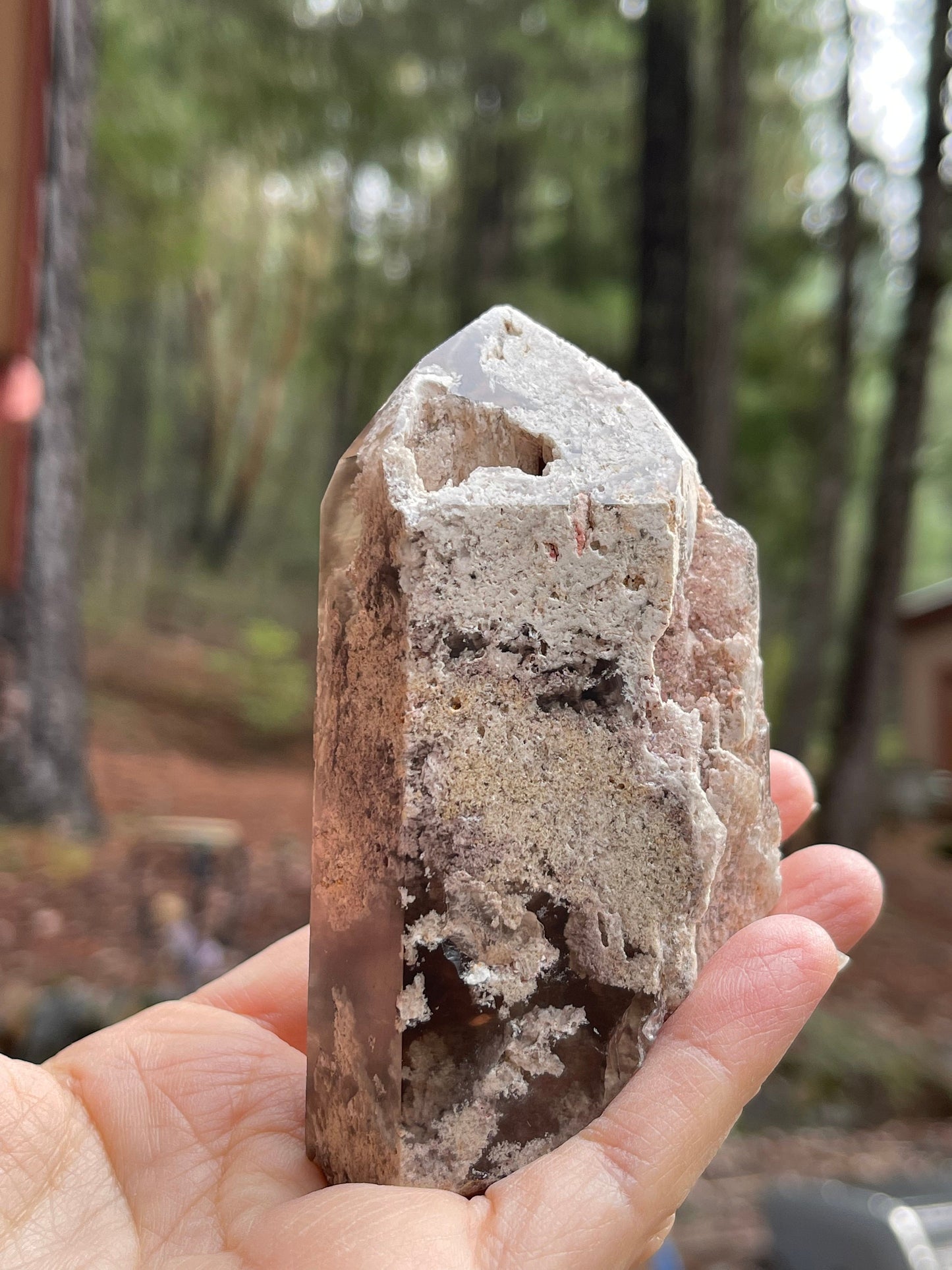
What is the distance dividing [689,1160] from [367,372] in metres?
9.97

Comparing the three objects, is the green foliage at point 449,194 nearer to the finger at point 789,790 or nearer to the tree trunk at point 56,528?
the tree trunk at point 56,528

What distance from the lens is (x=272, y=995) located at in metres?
1.70

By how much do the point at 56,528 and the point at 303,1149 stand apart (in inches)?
139

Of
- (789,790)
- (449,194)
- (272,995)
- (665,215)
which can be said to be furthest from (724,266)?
(449,194)

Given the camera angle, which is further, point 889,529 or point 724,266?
point 889,529

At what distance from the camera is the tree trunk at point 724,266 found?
4.52 meters

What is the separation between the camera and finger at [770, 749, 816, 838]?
169cm

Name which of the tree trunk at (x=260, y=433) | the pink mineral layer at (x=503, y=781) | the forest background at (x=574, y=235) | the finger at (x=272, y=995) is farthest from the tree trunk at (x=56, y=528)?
the tree trunk at (x=260, y=433)

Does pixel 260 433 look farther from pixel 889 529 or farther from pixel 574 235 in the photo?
pixel 889 529

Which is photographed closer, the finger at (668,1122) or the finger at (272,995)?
the finger at (668,1122)

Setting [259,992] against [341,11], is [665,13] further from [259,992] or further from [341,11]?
[259,992]

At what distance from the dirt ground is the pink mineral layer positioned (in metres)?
1.87

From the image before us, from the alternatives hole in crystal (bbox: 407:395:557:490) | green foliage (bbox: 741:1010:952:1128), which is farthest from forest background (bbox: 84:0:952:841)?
hole in crystal (bbox: 407:395:557:490)

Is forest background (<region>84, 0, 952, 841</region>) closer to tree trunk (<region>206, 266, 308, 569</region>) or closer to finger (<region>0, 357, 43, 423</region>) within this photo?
tree trunk (<region>206, 266, 308, 569</region>)
